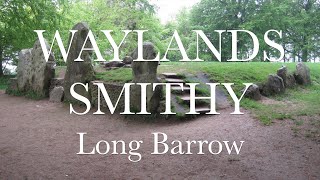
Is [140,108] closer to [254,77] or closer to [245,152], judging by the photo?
[245,152]

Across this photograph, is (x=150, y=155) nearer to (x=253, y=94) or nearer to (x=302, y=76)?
(x=253, y=94)

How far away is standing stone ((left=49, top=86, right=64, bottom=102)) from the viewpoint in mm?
12273

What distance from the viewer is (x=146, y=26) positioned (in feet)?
79.0

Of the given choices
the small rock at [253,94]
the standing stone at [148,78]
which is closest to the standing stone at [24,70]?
the standing stone at [148,78]

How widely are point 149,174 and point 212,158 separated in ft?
4.23

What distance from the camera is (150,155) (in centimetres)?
629

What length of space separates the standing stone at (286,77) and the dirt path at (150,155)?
4.10 meters

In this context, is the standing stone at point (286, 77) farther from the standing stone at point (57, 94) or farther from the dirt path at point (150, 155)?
the standing stone at point (57, 94)

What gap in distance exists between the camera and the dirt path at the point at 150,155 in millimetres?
5375

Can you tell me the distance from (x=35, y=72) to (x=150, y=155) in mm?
8629

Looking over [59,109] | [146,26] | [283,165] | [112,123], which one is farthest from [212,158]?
[146,26]

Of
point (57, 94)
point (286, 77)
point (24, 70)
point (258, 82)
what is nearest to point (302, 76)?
point (286, 77)

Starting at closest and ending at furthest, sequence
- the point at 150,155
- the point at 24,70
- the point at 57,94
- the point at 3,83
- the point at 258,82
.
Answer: the point at 150,155, the point at 258,82, the point at 57,94, the point at 24,70, the point at 3,83

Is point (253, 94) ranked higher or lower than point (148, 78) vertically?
lower
